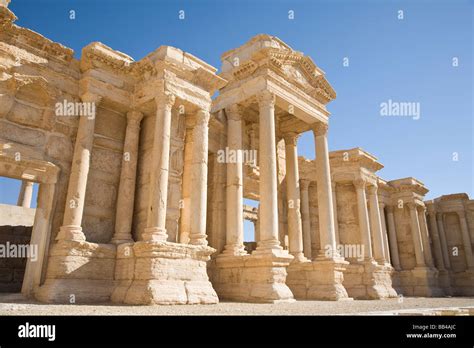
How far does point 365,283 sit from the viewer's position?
19.4m

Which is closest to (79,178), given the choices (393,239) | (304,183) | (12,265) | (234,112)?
(12,265)

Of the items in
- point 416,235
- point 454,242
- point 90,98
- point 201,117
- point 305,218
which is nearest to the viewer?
point 90,98

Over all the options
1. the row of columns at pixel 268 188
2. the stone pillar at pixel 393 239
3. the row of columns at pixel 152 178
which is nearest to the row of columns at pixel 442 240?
the stone pillar at pixel 393 239

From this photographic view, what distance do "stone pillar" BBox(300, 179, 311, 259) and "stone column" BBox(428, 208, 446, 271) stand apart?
14.4 metres

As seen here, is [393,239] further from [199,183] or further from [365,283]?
[199,183]

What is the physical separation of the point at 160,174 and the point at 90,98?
3.38m

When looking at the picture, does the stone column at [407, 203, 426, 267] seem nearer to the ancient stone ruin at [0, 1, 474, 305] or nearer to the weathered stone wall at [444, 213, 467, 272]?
the weathered stone wall at [444, 213, 467, 272]

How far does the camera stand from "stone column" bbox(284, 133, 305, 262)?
16.4 meters

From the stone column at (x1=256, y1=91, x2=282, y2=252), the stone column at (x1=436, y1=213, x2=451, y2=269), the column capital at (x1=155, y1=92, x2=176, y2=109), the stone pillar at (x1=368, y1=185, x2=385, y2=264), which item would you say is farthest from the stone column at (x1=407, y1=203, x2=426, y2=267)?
the column capital at (x1=155, y1=92, x2=176, y2=109)

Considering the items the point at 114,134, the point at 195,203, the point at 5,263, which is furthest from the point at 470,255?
the point at 5,263

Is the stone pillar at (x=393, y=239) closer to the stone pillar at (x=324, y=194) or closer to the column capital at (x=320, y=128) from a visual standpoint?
the stone pillar at (x=324, y=194)

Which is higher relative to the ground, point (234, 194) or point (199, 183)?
point (234, 194)

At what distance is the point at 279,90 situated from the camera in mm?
15305
